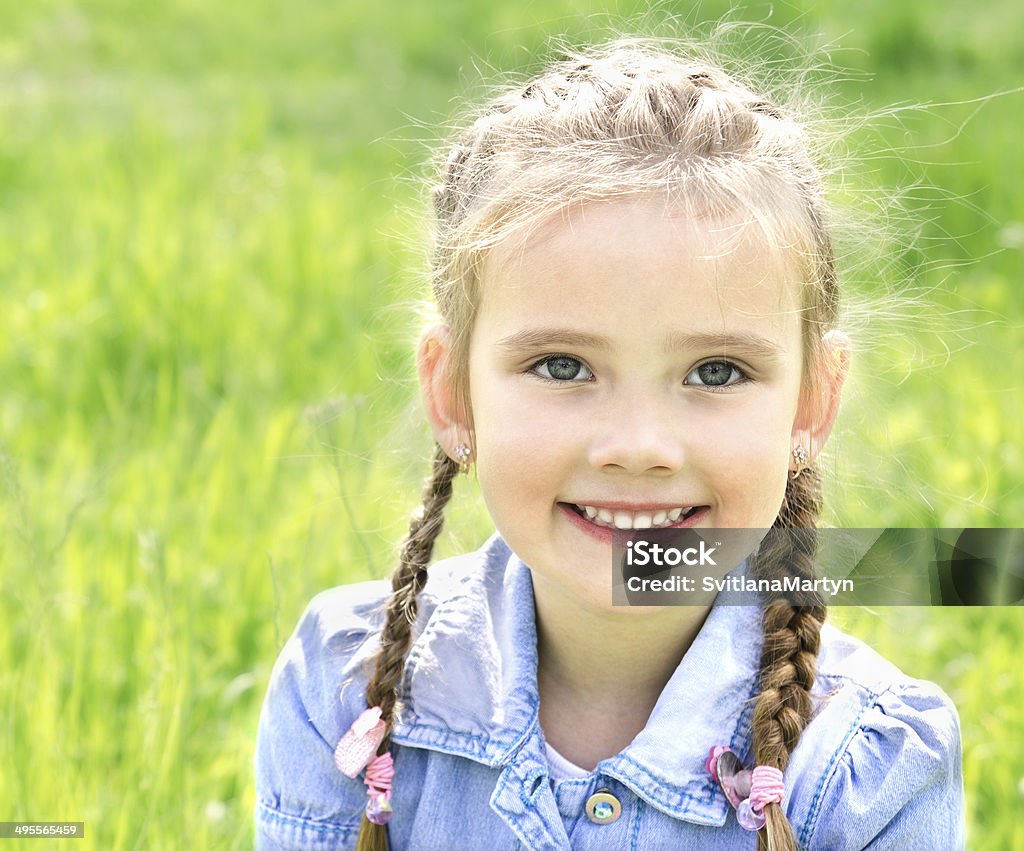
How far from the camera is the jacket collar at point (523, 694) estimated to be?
6.02ft

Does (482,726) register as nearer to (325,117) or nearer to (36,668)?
(36,668)

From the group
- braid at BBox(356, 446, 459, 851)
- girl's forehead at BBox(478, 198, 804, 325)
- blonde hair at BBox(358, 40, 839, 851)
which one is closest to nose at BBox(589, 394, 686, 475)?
girl's forehead at BBox(478, 198, 804, 325)

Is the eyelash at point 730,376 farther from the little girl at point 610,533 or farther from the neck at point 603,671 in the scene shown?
the neck at point 603,671

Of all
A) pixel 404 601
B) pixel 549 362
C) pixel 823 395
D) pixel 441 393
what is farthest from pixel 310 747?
pixel 823 395

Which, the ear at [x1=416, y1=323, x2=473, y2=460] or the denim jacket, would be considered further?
the ear at [x1=416, y1=323, x2=473, y2=460]

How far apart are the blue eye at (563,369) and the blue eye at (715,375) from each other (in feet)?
0.42

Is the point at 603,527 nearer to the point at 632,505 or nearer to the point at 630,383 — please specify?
the point at 632,505

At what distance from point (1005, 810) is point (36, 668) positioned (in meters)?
1.67

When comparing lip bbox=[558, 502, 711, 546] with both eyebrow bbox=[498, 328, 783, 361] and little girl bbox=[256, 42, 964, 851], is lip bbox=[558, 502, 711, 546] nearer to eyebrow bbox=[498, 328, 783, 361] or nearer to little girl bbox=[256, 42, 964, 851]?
little girl bbox=[256, 42, 964, 851]

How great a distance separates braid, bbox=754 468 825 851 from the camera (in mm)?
1792

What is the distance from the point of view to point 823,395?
1927mm

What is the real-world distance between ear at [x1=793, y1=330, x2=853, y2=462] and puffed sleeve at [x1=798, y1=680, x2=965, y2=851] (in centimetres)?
37

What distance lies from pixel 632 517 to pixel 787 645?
0.32 metres

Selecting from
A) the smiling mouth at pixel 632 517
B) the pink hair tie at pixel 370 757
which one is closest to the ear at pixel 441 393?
the smiling mouth at pixel 632 517
